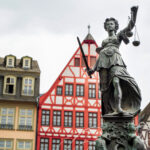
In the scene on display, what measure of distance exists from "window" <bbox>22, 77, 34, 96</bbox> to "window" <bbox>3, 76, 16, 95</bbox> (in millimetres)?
890

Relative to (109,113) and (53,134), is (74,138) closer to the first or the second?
(53,134)

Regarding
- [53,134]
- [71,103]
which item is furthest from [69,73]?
[53,134]

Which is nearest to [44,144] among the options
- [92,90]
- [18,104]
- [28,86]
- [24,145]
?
[24,145]

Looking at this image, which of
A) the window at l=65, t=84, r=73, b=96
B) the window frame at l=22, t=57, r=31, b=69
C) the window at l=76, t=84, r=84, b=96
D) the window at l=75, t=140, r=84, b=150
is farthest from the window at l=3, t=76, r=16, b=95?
the window at l=75, t=140, r=84, b=150

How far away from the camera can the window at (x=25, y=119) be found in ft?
106

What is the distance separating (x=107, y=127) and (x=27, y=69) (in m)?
28.1

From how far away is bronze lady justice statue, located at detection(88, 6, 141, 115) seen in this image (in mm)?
7301

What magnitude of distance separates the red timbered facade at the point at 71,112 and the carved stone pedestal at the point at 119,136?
82.9 ft

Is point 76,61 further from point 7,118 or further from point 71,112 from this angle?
point 7,118

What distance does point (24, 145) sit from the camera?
31656mm

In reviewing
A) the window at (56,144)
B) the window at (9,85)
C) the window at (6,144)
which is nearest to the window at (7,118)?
the window at (6,144)

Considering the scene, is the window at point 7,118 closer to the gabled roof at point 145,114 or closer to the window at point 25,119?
the window at point 25,119

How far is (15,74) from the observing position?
34125 millimetres

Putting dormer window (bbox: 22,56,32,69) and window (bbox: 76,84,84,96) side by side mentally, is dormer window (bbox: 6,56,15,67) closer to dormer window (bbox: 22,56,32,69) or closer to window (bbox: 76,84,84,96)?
dormer window (bbox: 22,56,32,69)
